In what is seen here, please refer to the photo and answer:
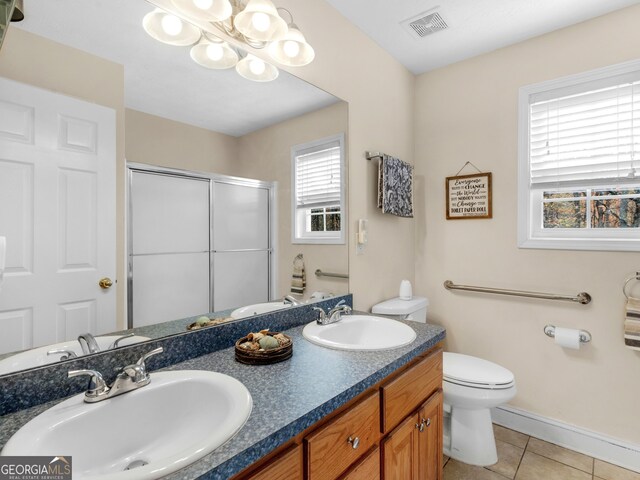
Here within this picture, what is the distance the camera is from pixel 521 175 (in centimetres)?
211

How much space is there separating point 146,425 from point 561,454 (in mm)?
2258

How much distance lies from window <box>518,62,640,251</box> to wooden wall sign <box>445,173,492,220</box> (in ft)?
0.66

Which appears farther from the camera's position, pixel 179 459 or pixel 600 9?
pixel 600 9

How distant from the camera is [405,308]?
2129 mm

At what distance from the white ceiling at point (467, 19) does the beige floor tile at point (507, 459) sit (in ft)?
8.18

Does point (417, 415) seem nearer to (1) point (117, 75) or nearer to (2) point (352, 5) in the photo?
(1) point (117, 75)

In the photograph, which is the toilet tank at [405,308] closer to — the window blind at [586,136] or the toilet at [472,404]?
the toilet at [472,404]

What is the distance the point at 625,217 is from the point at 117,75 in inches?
98.5

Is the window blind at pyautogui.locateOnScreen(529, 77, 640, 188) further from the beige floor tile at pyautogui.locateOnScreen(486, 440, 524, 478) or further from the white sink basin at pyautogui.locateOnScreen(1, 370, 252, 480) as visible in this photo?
the white sink basin at pyautogui.locateOnScreen(1, 370, 252, 480)

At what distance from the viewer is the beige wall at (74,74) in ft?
2.79

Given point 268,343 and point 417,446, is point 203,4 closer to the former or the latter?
point 268,343

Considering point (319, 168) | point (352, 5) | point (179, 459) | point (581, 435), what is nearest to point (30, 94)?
point (179, 459)

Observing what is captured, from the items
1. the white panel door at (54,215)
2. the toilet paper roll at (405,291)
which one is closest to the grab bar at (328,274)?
the toilet paper roll at (405,291)

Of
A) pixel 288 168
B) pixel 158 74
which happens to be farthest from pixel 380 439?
pixel 158 74
